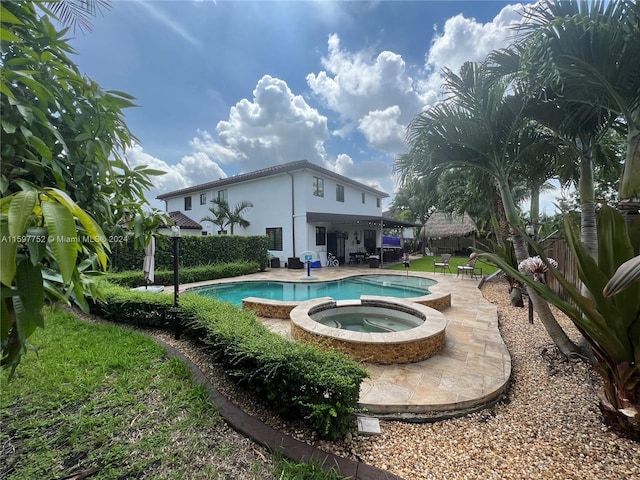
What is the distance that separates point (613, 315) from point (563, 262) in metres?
7.03

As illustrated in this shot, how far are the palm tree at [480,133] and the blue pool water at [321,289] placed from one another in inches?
264

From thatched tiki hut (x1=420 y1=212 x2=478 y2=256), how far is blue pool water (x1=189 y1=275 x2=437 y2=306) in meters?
16.8

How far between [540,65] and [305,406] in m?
4.98

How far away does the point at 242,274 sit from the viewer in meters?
15.6

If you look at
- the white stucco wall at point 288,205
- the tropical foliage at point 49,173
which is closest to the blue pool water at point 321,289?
the white stucco wall at point 288,205

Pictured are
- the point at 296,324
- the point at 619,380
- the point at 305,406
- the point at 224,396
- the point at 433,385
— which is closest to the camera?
the point at 619,380

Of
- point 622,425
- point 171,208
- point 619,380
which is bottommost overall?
point 622,425

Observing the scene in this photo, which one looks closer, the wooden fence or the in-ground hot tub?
the in-ground hot tub

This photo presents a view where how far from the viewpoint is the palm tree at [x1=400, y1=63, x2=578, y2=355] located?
4305mm

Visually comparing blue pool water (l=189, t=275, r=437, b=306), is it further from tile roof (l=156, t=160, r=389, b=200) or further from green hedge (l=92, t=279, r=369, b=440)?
tile roof (l=156, t=160, r=389, b=200)

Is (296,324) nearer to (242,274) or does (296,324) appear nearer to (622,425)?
(622,425)

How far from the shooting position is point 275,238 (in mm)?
19094

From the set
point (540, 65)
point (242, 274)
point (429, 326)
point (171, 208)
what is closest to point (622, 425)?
point (429, 326)

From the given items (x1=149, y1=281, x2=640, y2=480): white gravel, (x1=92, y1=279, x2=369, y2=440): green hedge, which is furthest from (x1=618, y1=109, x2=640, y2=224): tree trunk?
(x1=92, y1=279, x2=369, y2=440): green hedge
